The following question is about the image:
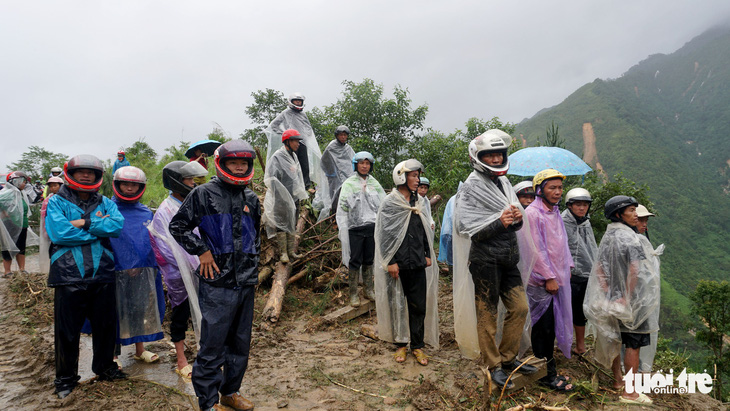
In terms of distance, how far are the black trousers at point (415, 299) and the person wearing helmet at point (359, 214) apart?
3.32ft

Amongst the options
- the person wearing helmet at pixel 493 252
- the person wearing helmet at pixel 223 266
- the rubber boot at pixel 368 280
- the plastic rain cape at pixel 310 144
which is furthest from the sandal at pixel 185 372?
the plastic rain cape at pixel 310 144

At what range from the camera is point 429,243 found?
3756mm

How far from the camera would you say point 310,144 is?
6.61 m

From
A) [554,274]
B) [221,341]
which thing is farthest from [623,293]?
[221,341]

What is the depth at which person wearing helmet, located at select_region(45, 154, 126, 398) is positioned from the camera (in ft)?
9.70

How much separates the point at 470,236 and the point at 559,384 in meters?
1.44

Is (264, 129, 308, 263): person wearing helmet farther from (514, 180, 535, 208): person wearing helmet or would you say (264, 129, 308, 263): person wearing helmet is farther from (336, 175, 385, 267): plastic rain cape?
(514, 180, 535, 208): person wearing helmet

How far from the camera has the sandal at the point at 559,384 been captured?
312cm

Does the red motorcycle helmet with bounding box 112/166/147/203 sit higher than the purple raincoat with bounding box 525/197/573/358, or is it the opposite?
the red motorcycle helmet with bounding box 112/166/147/203

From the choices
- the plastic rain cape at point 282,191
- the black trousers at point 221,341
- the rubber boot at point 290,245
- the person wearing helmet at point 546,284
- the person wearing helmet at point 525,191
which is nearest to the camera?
the black trousers at point 221,341

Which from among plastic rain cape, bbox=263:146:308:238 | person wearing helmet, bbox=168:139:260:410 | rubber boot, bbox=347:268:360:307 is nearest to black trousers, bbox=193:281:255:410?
person wearing helmet, bbox=168:139:260:410

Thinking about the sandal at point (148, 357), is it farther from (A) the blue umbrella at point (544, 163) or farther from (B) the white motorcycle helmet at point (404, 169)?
(A) the blue umbrella at point (544, 163)

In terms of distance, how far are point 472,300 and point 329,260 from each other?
3.42m

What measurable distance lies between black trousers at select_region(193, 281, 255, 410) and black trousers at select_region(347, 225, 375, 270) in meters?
1.99
